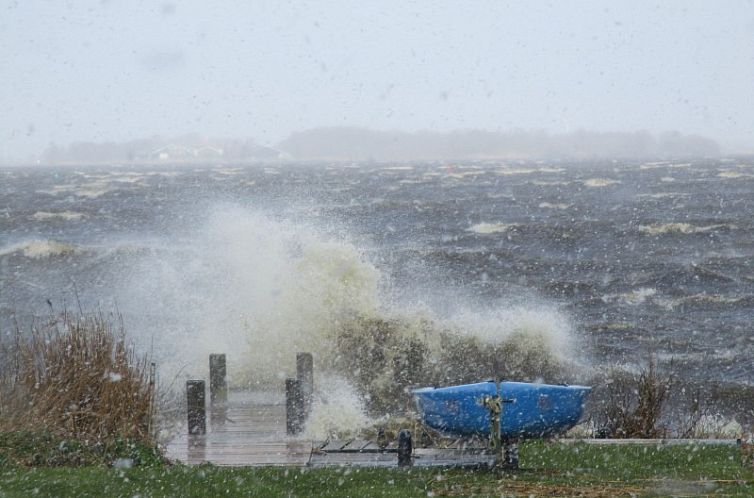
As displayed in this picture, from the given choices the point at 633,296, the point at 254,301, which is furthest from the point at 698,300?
the point at 254,301

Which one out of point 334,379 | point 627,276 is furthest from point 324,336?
point 627,276

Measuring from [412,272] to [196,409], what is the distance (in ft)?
89.0

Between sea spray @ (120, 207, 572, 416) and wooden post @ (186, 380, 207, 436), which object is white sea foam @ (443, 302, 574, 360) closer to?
sea spray @ (120, 207, 572, 416)

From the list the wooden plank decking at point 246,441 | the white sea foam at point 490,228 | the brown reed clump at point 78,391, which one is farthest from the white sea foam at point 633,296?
the brown reed clump at point 78,391

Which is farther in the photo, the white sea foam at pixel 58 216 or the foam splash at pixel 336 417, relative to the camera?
the white sea foam at pixel 58 216

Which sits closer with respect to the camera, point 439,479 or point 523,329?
point 439,479

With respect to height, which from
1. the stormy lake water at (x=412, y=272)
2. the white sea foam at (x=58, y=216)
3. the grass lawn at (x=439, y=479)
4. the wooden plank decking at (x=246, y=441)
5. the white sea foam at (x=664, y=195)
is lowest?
the white sea foam at (x=58, y=216)

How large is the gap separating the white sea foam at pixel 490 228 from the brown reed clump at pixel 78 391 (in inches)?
1684

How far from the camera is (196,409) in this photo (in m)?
12.9

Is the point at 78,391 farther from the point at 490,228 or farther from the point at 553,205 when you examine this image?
the point at 553,205

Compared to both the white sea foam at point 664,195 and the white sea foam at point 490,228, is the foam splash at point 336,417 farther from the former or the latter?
the white sea foam at point 664,195

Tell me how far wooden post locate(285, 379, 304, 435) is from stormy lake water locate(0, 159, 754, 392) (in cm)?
335

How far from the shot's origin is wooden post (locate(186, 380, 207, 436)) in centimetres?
1280

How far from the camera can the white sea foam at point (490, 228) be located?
54.1 meters
